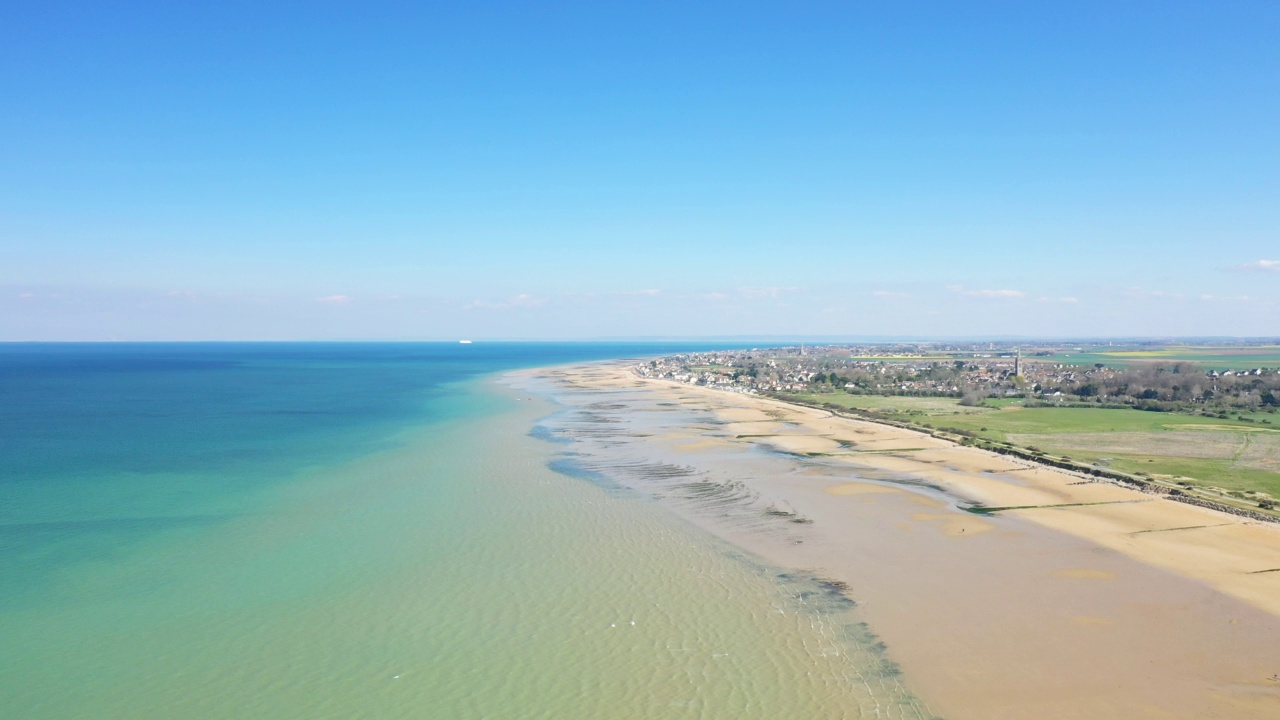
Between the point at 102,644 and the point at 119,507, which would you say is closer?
the point at 102,644

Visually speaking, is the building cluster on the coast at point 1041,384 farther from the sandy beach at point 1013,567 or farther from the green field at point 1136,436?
the sandy beach at point 1013,567

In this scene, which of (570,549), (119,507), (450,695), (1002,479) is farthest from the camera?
(1002,479)

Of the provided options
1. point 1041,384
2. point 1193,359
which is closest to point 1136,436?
point 1041,384

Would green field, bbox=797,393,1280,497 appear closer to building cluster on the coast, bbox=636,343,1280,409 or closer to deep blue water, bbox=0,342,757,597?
building cluster on the coast, bbox=636,343,1280,409

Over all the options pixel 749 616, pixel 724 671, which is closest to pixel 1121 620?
pixel 749 616

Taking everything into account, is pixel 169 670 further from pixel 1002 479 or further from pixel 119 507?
pixel 1002 479

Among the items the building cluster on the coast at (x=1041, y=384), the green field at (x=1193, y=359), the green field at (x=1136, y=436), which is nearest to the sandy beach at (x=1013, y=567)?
the green field at (x=1136, y=436)

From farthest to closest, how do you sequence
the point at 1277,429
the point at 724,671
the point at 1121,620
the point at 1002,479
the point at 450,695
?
the point at 1277,429, the point at 1002,479, the point at 1121,620, the point at 724,671, the point at 450,695
